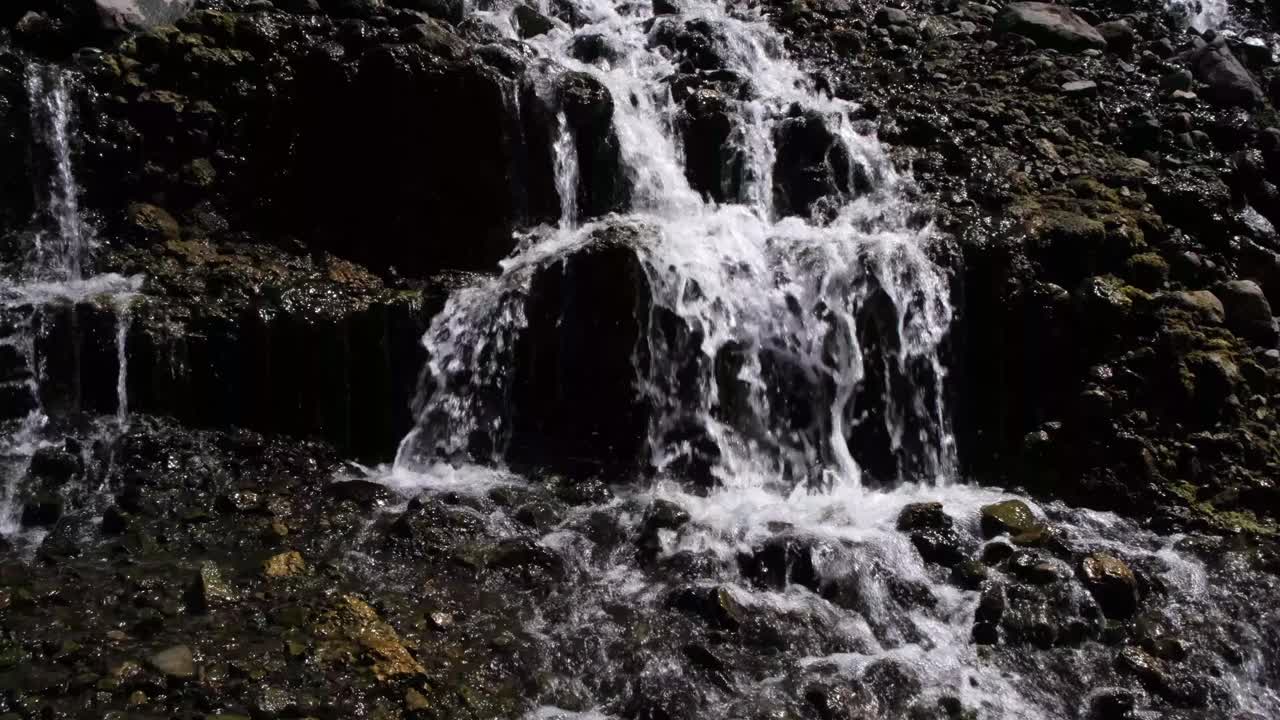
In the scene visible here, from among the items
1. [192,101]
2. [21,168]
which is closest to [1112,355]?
[192,101]

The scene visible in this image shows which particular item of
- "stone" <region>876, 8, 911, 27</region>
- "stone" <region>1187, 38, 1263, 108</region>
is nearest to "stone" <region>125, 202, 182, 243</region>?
"stone" <region>876, 8, 911, 27</region>

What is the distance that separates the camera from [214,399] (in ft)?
25.7

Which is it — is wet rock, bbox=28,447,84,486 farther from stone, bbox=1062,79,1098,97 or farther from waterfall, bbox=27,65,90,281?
stone, bbox=1062,79,1098,97

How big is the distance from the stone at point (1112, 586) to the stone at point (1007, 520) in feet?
2.01

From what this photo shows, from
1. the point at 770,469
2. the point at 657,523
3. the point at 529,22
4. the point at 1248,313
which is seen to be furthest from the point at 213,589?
the point at 1248,313

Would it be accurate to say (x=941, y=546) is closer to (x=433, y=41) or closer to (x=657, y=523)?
(x=657, y=523)

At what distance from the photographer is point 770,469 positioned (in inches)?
339

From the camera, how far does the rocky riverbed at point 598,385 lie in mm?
5867

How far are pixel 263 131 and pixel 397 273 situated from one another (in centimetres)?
189

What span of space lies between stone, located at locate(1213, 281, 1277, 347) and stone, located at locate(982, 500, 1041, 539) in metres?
3.46

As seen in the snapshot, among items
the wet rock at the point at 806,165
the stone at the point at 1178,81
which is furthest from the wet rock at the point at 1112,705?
the stone at the point at 1178,81

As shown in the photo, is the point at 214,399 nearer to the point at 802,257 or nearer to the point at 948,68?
the point at 802,257

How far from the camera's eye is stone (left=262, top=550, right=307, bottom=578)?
20.1 ft

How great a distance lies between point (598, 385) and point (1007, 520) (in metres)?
3.45
